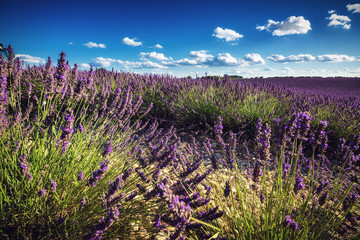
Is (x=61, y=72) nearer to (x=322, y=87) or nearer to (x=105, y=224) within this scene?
(x=105, y=224)

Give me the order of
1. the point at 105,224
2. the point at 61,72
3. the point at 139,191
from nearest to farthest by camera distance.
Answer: the point at 105,224 → the point at 139,191 → the point at 61,72

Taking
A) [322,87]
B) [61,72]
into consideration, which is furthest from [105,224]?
[322,87]

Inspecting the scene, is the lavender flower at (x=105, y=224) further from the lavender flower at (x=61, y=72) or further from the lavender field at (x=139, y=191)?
the lavender flower at (x=61, y=72)

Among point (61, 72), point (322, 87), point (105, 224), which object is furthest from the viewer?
point (322, 87)

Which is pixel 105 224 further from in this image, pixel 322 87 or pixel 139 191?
pixel 322 87

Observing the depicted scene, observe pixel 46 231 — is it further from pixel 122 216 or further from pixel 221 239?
pixel 221 239

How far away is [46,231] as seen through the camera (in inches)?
45.7

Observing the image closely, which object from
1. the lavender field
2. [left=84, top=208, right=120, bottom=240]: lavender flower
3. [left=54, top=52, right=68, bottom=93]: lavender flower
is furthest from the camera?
[left=54, top=52, right=68, bottom=93]: lavender flower

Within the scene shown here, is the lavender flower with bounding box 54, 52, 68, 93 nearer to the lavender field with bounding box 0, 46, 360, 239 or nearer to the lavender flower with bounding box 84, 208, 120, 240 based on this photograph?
the lavender field with bounding box 0, 46, 360, 239

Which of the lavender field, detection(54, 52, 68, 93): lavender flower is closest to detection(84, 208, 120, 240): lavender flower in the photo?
the lavender field

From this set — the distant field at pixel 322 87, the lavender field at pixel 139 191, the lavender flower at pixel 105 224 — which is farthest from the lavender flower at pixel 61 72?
the distant field at pixel 322 87

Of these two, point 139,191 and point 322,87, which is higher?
point 322,87

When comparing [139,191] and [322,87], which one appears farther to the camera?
[322,87]

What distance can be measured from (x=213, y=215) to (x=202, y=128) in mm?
2668
